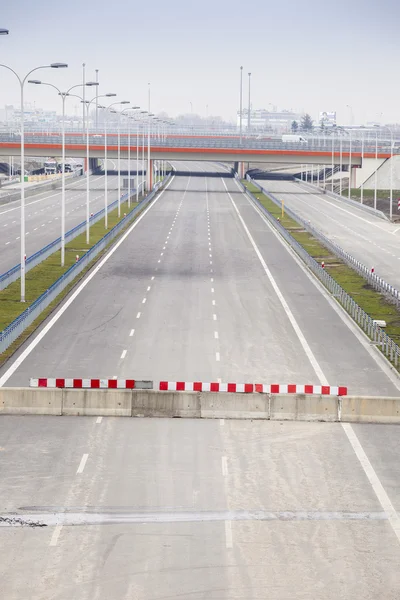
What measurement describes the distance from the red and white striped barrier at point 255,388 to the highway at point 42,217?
3905 centimetres

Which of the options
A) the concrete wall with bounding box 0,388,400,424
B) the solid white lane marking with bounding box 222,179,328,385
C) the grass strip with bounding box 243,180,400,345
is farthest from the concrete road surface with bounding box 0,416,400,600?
the grass strip with bounding box 243,180,400,345

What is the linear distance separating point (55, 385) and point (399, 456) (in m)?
12.8

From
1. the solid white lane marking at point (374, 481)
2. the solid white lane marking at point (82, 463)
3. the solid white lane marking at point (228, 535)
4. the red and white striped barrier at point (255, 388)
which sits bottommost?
the solid white lane marking at point (374, 481)

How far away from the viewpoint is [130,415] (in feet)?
136

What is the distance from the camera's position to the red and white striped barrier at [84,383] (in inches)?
1633

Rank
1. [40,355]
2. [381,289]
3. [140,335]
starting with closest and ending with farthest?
[40,355] < [140,335] < [381,289]

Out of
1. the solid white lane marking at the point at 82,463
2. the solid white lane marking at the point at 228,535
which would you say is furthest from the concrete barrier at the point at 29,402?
the solid white lane marking at the point at 228,535

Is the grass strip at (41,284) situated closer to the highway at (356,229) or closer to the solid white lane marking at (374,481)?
the solid white lane marking at (374,481)

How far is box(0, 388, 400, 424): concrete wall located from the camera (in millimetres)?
41344

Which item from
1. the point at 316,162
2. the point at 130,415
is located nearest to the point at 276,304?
the point at 130,415

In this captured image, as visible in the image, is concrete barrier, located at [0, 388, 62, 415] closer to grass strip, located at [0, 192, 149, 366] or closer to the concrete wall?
the concrete wall

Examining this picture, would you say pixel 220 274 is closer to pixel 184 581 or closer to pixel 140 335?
pixel 140 335

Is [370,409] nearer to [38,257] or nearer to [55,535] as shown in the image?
[55,535]

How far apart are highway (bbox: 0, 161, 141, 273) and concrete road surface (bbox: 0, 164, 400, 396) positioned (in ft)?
25.8
